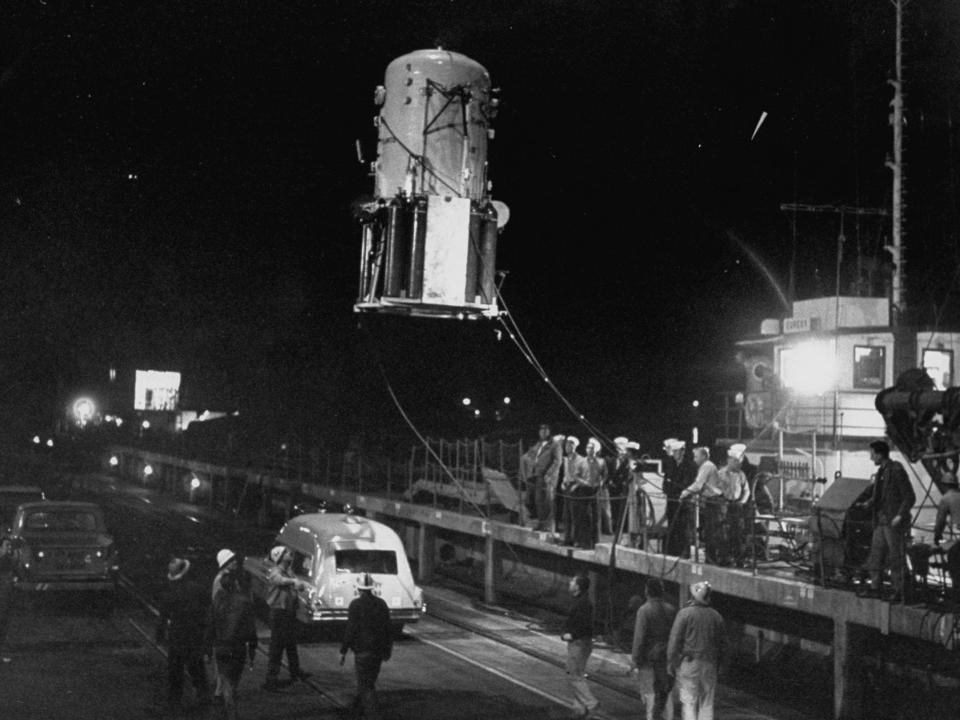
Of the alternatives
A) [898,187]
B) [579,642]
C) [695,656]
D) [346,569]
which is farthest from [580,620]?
[898,187]

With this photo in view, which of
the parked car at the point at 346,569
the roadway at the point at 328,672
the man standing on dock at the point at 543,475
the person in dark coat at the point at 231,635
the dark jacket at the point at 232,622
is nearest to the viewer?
the person in dark coat at the point at 231,635

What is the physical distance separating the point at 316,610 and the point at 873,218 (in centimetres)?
2511

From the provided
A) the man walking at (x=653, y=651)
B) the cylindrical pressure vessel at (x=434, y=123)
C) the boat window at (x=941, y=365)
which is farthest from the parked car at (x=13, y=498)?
the boat window at (x=941, y=365)

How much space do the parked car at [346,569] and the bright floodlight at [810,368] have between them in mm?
11817

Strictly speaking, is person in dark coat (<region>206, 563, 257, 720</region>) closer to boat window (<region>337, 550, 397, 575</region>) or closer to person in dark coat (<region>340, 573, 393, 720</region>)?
person in dark coat (<region>340, 573, 393, 720</region>)

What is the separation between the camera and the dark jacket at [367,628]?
12.0m

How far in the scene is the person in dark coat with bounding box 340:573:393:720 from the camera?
12.0m

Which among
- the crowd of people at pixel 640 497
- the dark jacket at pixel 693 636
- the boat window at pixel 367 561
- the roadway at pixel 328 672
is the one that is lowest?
the roadway at pixel 328 672

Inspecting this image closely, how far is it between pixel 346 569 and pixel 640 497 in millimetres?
5026

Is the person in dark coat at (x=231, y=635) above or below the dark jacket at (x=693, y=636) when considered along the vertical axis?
below

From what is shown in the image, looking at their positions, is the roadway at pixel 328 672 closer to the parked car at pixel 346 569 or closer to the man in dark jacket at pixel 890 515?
the parked car at pixel 346 569

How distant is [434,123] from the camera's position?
55.2 feet

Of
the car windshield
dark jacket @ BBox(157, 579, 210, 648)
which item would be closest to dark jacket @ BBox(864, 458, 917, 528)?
dark jacket @ BBox(157, 579, 210, 648)

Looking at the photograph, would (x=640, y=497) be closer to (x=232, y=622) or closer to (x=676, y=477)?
(x=676, y=477)
